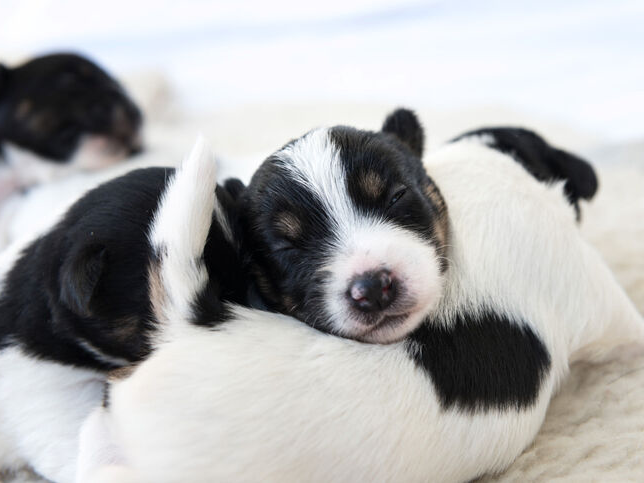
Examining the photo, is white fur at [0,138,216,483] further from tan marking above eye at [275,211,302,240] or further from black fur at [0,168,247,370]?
tan marking above eye at [275,211,302,240]

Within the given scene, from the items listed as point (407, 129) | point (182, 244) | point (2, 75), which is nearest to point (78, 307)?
point (182, 244)

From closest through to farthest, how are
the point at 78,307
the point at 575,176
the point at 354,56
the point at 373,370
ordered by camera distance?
the point at 373,370, the point at 78,307, the point at 575,176, the point at 354,56

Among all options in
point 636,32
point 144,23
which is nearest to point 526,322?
point 636,32

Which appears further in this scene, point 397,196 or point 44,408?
point 44,408

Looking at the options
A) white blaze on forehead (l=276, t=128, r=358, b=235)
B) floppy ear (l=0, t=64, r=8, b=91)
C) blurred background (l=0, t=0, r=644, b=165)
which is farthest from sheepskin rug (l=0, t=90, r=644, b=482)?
white blaze on forehead (l=276, t=128, r=358, b=235)

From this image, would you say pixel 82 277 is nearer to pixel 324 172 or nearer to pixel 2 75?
pixel 324 172
